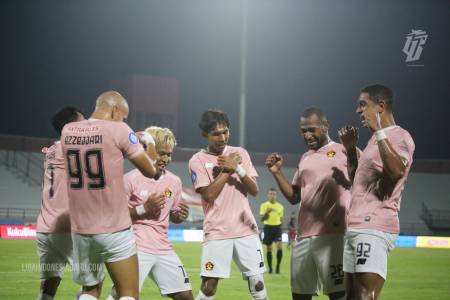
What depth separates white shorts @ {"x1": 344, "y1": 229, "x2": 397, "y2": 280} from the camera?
5711 millimetres

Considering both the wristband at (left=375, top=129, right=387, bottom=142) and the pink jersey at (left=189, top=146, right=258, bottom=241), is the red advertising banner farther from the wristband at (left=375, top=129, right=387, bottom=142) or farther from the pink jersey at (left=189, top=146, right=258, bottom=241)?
the wristband at (left=375, top=129, right=387, bottom=142)

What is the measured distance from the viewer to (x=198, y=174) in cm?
725

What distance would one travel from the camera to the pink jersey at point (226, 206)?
284 inches

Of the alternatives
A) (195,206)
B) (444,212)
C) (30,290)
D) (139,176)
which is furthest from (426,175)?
(139,176)

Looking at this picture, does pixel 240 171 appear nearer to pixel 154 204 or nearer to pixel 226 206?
pixel 226 206

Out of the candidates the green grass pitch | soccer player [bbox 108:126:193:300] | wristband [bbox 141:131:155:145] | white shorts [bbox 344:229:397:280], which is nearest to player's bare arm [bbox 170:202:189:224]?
soccer player [bbox 108:126:193:300]

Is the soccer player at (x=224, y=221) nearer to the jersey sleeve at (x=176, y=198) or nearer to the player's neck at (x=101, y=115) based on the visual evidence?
the jersey sleeve at (x=176, y=198)

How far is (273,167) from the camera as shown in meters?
6.98

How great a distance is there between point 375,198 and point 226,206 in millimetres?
1923

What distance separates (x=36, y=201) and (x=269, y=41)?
1734 cm

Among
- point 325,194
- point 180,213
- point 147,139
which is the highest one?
point 147,139

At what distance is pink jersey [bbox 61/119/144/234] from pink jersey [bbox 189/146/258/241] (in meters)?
1.84

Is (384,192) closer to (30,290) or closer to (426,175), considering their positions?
(30,290)

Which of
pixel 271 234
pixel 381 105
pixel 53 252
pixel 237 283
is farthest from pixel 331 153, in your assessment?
pixel 271 234
